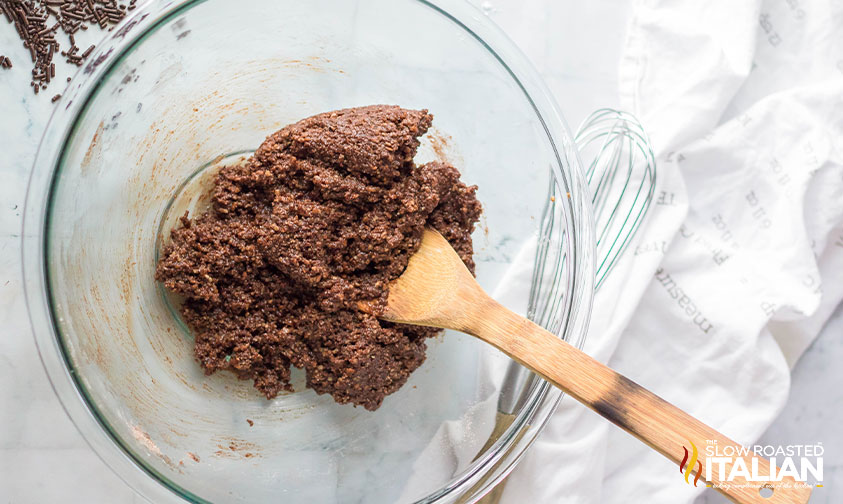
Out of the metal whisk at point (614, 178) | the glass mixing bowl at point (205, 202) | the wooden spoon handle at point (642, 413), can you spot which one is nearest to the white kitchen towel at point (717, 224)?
the metal whisk at point (614, 178)

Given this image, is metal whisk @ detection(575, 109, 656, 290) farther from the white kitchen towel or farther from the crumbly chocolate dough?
the crumbly chocolate dough

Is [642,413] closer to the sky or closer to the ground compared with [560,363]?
closer to the ground

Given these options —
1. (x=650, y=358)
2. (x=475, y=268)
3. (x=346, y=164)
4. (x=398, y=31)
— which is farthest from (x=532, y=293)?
(x=398, y=31)

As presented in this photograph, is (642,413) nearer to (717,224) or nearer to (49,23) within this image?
(717,224)

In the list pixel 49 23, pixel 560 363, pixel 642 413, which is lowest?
pixel 642 413

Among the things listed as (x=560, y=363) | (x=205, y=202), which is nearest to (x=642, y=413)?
(x=560, y=363)

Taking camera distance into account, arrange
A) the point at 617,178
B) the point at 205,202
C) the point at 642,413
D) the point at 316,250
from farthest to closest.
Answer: the point at 617,178 < the point at 205,202 < the point at 316,250 < the point at 642,413

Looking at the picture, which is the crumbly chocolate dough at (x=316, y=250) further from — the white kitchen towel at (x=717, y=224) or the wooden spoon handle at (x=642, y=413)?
the white kitchen towel at (x=717, y=224)

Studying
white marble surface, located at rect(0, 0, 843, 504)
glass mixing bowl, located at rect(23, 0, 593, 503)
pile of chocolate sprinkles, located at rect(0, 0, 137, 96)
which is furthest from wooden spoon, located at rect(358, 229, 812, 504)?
pile of chocolate sprinkles, located at rect(0, 0, 137, 96)
